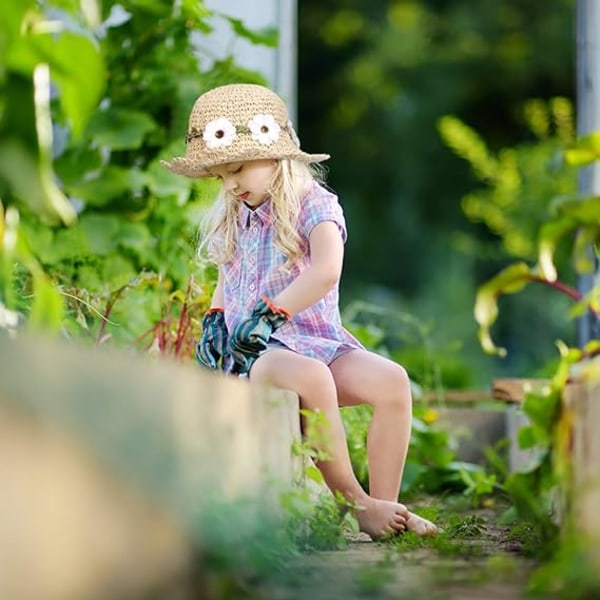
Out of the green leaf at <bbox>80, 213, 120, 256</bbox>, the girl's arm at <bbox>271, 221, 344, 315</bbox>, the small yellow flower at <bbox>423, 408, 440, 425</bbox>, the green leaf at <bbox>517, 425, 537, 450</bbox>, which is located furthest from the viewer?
the small yellow flower at <bbox>423, 408, 440, 425</bbox>

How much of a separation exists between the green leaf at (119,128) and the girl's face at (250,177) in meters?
0.97

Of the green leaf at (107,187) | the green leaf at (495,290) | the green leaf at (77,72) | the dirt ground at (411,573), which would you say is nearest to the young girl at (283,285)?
the dirt ground at (411,573)

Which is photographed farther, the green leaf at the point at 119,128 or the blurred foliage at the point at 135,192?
the green leaf at the point at 119,128

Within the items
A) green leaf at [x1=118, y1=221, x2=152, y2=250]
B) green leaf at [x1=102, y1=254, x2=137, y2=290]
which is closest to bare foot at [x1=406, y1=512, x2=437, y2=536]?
green leaf at [x1=102, y1=254, x2=137, y2=290]

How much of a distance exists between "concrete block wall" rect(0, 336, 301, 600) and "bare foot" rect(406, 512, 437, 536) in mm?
785

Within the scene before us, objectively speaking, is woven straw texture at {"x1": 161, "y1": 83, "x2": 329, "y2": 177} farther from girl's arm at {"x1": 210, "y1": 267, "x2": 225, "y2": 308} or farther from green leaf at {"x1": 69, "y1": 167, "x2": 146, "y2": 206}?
green leaf at {"x1": 69, "y1": 167, "x2": 146, "y2": 206}

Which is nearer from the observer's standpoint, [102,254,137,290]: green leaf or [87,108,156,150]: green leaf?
[102,254,137,290]: green leaf

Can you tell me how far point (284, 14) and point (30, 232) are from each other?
1.29 meters

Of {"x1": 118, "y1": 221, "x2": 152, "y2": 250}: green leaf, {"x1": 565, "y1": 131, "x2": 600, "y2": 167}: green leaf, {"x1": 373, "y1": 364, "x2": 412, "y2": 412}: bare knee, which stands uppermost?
{"x1": 118, "y1": 221, "x2": 152, "y2": 250}: green leaf

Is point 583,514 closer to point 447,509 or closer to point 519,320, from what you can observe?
point 447,509

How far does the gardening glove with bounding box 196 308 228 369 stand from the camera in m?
3.09

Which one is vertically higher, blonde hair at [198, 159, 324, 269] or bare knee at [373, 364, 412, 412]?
blonde hair at [198, 159, 324, 269]

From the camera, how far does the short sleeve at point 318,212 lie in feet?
9.74

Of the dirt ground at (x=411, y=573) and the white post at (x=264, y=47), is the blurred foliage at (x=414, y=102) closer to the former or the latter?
the white post at (x=264, y=47)
